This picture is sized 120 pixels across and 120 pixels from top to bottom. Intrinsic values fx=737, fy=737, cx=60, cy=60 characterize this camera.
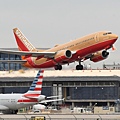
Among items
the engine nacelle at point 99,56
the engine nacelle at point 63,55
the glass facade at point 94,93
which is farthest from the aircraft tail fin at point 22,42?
the glass facade at point 94,93

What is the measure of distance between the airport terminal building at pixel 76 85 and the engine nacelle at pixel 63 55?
34.6 meters

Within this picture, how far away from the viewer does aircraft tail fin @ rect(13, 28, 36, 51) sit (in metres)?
131

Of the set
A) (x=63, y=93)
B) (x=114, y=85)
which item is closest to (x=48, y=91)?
(x=63, y=93)

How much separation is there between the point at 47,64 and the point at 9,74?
3787 cm

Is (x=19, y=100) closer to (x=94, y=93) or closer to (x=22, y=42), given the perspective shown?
(x=22, y=42)

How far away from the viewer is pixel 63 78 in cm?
15162

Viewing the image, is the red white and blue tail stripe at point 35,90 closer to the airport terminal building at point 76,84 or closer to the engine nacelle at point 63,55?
the engine nacelle at point 63,55

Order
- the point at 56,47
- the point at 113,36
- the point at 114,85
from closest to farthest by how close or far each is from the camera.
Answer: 1. the point at 113,36
2. the point at 56,47
3. the point at 114,85

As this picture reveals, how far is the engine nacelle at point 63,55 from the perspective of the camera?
111 meters

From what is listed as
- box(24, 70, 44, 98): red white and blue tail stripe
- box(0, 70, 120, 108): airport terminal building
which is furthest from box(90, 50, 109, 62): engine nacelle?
box(0, 70, 120, 108): airport terminal building

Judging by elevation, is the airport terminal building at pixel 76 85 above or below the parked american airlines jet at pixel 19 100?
above

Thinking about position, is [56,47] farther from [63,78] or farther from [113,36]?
[63,78]

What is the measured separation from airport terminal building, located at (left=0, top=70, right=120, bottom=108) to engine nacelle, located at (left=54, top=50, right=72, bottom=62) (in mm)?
34602

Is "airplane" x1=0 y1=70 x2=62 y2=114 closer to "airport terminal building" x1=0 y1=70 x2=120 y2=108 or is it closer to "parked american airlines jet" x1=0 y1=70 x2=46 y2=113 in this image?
"parked american airlines jet" x1=0 y1=70 x2=46 y2=113
